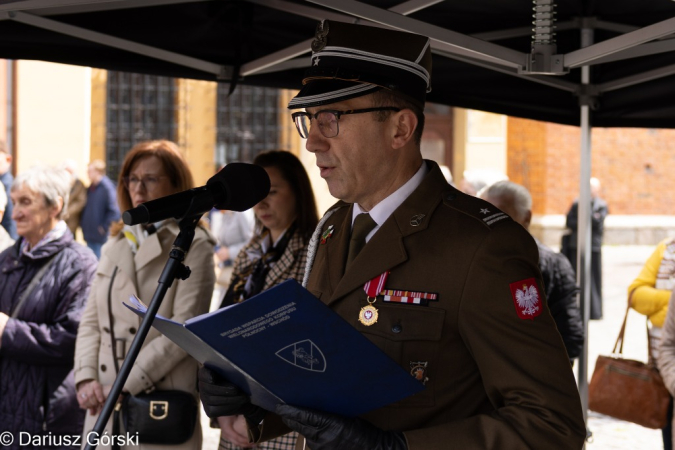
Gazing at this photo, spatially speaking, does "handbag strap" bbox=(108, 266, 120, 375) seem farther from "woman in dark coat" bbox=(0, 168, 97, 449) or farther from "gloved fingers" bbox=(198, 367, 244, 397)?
"gloved fingers" bbox=(198, 367, 244, 397)

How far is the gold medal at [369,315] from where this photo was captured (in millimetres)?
2174

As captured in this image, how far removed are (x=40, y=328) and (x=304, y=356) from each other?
112 inches

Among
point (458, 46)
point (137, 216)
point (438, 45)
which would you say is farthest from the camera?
point (438, 45)

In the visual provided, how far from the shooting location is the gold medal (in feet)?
7.13

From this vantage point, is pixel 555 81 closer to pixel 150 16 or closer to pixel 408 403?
pixel 150 16

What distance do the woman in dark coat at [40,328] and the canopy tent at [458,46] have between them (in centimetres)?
92

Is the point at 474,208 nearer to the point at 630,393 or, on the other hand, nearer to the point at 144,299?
the point at 144,299

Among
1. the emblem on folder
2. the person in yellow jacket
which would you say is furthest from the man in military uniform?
the person in yellow jacket

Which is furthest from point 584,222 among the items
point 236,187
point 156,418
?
point 236,187

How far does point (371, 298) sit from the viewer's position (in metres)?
2.19

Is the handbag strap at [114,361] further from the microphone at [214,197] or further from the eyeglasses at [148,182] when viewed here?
the microphone at [214,197]

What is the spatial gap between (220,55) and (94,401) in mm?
1827

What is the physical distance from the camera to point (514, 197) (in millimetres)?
4992

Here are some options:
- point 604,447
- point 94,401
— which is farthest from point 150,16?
point 604,447
